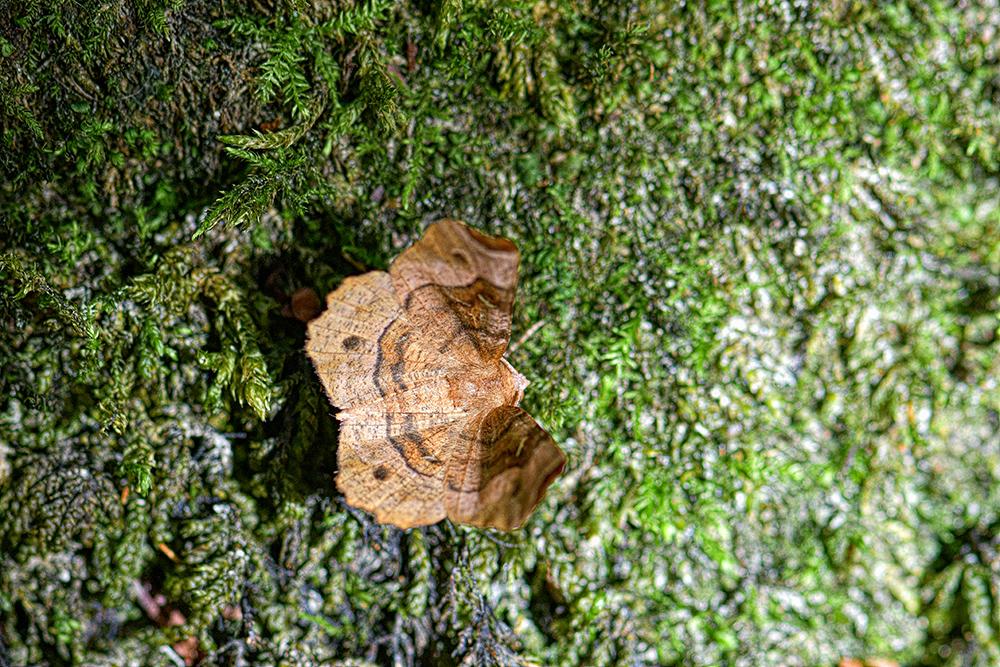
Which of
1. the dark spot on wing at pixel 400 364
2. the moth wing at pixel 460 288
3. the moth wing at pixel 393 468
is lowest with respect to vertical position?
the moth wing at pixel 393 468

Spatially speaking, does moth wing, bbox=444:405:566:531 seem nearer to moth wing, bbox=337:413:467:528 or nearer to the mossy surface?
moth wing, bbox=337:413:467:528

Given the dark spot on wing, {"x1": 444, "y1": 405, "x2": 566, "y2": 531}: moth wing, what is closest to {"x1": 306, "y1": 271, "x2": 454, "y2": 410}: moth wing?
the dark spot on wing

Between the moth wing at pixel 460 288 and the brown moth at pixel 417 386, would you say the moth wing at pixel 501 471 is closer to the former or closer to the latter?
the brown moth at pixel 417 386

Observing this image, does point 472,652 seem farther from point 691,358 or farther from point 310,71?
point 310,71

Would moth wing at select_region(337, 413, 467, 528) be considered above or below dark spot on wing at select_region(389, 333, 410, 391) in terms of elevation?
below

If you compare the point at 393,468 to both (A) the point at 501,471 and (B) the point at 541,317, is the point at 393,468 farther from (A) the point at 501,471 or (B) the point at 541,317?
(B) the point at 541,317

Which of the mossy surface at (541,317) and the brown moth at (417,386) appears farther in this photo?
the mossy surface at (541,317)

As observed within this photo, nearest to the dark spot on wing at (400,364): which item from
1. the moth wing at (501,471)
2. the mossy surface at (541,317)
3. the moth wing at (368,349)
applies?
the moth wing at (368,349)
